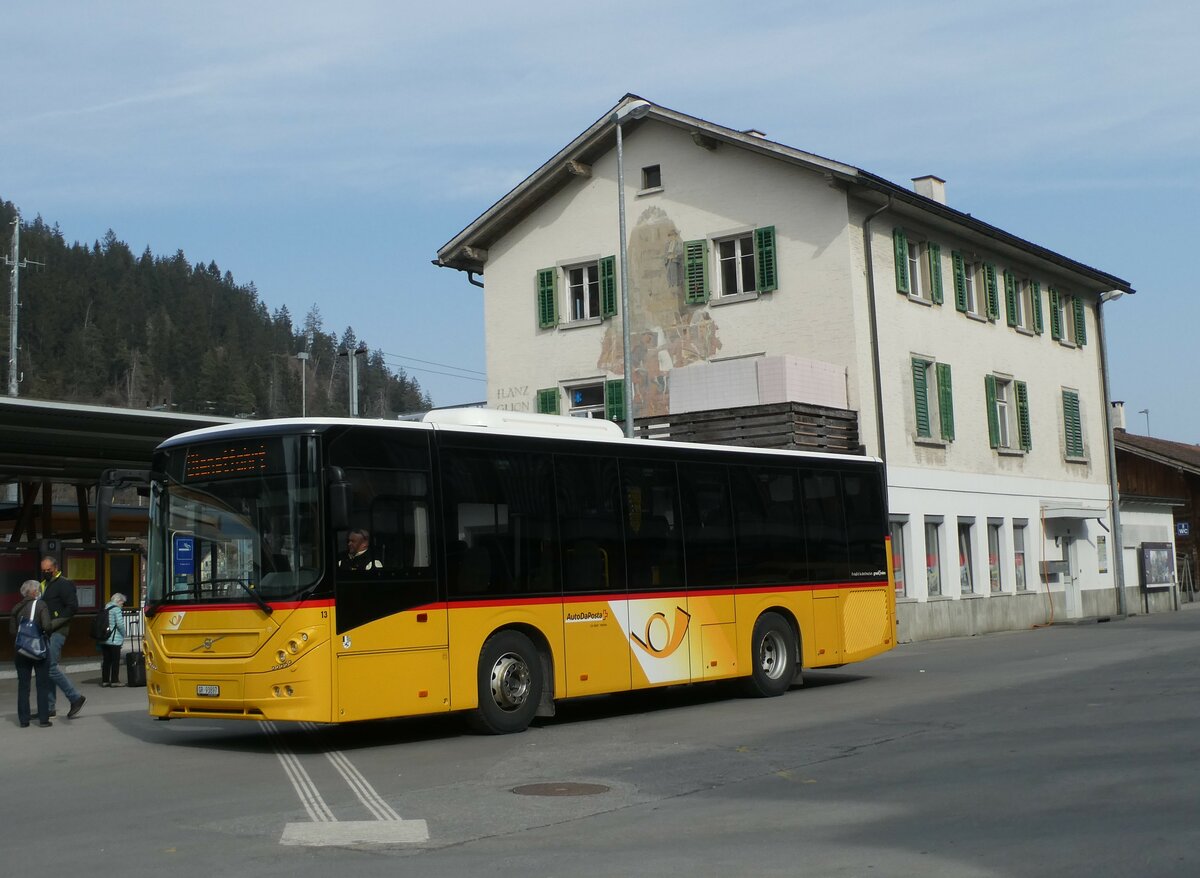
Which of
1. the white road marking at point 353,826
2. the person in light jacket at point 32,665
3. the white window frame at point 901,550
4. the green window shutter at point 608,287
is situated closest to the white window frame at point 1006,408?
the white window frame at point 901,550

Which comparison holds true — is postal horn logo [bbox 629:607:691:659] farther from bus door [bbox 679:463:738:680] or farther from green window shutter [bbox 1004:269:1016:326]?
green window shutter [bbox 1004:269:1016:326]

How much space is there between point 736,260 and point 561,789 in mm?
24028

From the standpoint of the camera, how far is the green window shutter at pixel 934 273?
34.8m

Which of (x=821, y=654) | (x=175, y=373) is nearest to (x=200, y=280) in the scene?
(x=175, y=373)

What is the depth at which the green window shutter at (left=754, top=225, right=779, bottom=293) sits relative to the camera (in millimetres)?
32750

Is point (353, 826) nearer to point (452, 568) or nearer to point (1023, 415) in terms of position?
point (452, 568)

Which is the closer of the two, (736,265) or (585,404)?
(736,265)

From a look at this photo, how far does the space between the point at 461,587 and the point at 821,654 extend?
21.1 feet

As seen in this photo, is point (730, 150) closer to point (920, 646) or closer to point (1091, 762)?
point (920, 646)

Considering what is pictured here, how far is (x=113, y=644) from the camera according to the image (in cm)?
2367

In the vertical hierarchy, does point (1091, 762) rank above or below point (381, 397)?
below

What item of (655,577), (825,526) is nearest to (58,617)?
(655,577)

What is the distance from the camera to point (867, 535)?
20.0m

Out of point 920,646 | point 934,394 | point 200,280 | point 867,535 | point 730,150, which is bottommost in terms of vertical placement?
point 920,646
